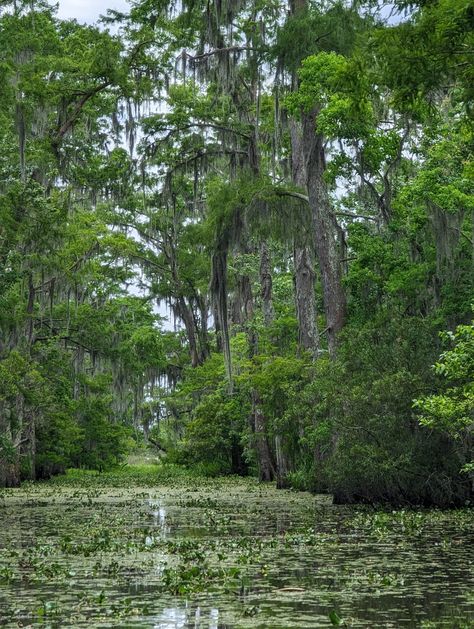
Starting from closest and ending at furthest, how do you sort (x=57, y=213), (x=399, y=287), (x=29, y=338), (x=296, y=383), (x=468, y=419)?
(x=468, y=419)
(x=399, y=287)
(x=296, y=383)
(x=57, y=213)
(x=29, y=338)

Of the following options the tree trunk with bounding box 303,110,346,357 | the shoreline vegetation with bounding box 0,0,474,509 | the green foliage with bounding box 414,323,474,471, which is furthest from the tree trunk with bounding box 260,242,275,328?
the green foliage with bounding box 414,323,474,471

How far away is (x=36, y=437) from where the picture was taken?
39406 mm

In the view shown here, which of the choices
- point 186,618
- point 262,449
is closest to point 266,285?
point 262,449

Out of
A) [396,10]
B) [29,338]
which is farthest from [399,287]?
[29,338]

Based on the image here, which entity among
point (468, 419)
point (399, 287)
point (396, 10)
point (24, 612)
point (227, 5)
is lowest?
point (24, 612)

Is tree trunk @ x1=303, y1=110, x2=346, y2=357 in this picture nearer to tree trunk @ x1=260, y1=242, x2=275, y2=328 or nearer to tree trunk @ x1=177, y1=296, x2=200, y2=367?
tree trunk @ x1=260, y1=242, x2=275, y2=328

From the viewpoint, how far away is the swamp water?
6.50 meters

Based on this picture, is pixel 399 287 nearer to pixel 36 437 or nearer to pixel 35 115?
pixel 35 115

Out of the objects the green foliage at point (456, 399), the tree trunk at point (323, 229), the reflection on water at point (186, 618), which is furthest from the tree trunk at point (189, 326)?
the reflection on water at point (186, 618)

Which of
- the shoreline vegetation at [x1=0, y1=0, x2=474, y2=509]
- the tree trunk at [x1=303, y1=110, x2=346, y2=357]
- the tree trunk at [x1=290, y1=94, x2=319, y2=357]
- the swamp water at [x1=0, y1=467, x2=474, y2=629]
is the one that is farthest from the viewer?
the tree trunk at [x1=290, y1=94, x2=319, y2=357]

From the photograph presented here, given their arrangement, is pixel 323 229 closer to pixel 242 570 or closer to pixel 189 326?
pixel 242 570

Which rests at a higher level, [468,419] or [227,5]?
[227,5]

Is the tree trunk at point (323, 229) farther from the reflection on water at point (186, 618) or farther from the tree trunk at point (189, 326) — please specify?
the tree trunk at point (189, 326)

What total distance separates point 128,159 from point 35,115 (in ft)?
14.1
